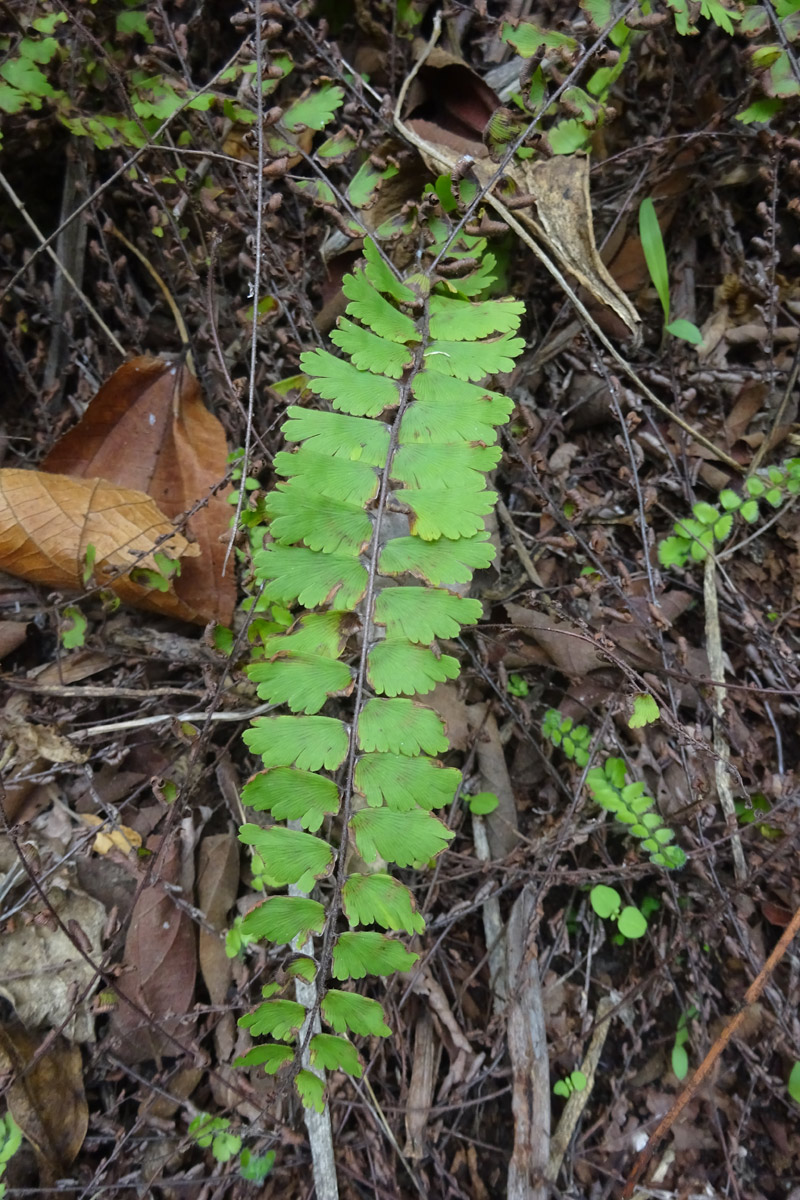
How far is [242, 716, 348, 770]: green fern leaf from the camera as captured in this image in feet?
4.68

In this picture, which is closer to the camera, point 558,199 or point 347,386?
point 347,386

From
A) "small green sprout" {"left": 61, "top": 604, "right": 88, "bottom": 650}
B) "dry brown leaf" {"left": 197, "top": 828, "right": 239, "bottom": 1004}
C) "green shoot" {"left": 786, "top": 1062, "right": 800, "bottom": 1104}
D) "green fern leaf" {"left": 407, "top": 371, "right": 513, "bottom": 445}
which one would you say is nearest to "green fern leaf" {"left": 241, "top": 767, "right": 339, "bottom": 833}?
"dry brown leaf" {"left": 197, "top": 828, "right": 239, "bottom": 1004}

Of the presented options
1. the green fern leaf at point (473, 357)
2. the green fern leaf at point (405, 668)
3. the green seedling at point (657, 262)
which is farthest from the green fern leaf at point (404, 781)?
the green seedling at point (657, 262)

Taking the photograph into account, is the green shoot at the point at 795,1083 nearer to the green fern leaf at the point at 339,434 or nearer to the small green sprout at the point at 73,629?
the green fern leaf at the point at 339,434

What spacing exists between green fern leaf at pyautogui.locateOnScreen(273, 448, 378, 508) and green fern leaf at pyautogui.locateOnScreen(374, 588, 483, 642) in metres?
0.24

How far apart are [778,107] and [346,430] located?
170 cm

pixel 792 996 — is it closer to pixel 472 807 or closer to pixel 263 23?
pixel 472 807

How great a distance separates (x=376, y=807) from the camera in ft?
4.67

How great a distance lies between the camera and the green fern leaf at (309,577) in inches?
60.6

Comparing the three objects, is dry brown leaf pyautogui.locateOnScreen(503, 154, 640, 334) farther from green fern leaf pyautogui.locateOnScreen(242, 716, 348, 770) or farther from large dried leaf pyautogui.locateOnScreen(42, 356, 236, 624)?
green fern leaf pyautogui.locateOnScreen(242, 716, 348, 770)

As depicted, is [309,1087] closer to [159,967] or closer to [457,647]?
[159,967]

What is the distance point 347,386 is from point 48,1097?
6.53 feet

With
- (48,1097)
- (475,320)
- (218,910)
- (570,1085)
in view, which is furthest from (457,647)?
(48,1097)

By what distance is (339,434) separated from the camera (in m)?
1.62
